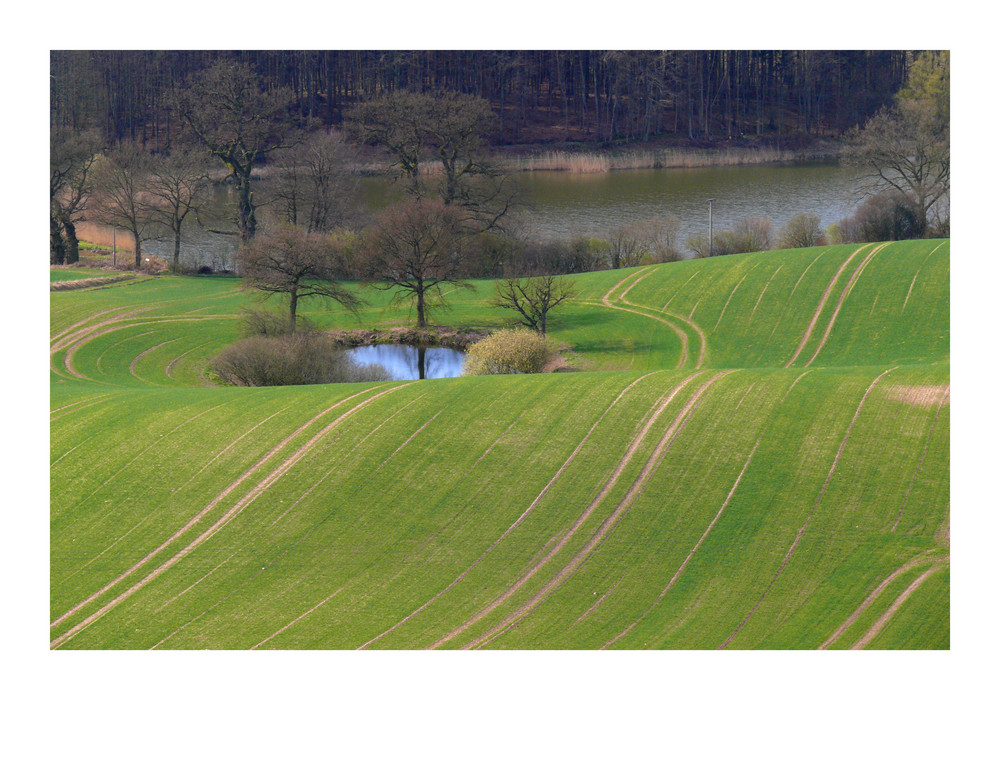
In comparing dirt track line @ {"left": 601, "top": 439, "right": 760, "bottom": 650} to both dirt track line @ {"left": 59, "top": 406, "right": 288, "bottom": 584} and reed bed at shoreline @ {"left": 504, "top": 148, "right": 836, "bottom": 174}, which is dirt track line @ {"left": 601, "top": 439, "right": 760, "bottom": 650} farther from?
reed bed at shoreline @ {"left": 504, "top": 148, "right": 836, "bottom": 174}

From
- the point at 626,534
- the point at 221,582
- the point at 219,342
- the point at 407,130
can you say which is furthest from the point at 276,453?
the point at 407,130

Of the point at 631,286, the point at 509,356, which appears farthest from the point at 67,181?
the point at 631,286

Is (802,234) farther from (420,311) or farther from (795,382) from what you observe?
(795,382)

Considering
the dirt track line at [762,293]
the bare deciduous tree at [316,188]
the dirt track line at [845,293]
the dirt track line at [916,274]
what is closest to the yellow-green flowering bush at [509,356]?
Result: the dirt track line at [762,293]

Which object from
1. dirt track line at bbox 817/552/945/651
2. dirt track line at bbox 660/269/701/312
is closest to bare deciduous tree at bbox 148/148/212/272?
dirt track line at bbox 660/269/701/312

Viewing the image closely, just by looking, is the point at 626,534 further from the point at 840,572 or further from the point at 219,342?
the point at 219,342

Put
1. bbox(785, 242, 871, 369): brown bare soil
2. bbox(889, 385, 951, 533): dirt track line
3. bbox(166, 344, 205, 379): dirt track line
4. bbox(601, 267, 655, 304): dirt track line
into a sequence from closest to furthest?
bbox(889, 385, 951, 533): dirt track line < bbox(785, 242, 871, 369): brown bare soil < bbox(166, 344, 205, 379): dirt track line < bbox(601, 267, 655, 304): dirt track line

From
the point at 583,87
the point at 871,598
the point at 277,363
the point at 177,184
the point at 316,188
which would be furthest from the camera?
the point at 583,87
